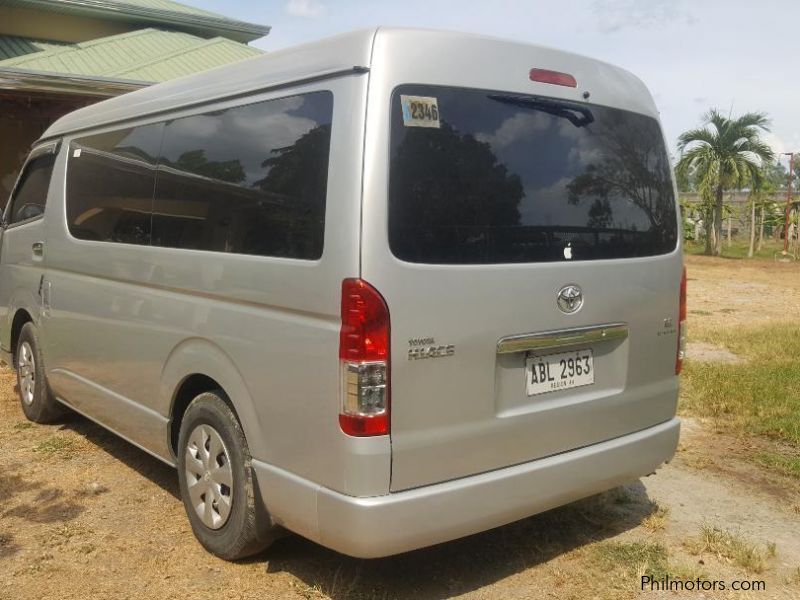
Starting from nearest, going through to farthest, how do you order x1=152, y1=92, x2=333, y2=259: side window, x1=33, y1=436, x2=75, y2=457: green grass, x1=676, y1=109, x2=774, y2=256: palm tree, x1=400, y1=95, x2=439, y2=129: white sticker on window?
x1=400, y1=95, x2=439, y2=129: white sticker on window → x1=152, y1=92, x2=333, y2=259: side window → x1=33, y1=436, x2=75, y2=457: green grass → x1=676, y1=109, x2=774, y2=256: palm tree

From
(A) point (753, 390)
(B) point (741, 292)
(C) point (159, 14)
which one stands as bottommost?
(A) point (753, 390)

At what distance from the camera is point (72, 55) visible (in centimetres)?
1345

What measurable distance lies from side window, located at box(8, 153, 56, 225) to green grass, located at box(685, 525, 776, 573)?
4432 mm

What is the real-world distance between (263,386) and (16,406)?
399 cm

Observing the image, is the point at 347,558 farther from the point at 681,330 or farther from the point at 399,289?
the point at 681,330

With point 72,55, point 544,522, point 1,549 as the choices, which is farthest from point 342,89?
A: point 72,55

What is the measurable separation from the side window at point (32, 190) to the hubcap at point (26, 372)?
94 cm

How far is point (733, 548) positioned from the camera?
3.67 meters

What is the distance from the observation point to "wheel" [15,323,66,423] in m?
5.47

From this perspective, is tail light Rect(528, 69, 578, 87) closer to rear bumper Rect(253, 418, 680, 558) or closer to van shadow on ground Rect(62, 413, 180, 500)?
rear bumper Rect(253, 418, 680, 558)

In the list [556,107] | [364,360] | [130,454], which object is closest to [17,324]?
[130,454]

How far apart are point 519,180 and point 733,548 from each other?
6.60 feet

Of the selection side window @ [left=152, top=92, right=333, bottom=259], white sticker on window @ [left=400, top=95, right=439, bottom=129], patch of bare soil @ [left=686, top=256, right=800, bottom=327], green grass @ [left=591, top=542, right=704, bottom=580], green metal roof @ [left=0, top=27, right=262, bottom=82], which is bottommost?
green grass @ [left=591, top=542, right=704, bottom=580]

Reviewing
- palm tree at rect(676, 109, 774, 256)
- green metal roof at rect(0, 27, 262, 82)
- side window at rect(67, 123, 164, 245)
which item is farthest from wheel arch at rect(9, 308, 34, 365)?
palm tree at rect(676, 109, 774, 256)
